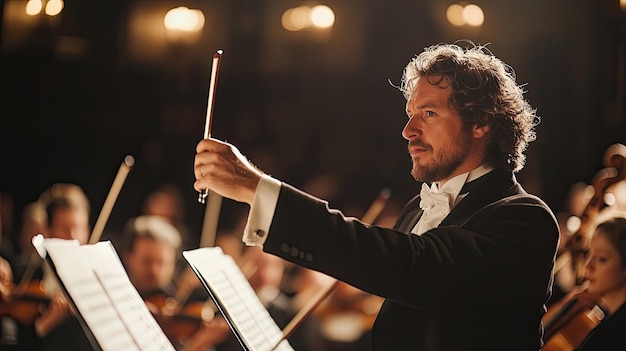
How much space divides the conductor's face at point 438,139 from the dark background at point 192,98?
187 inches

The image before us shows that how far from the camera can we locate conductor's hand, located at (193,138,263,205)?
1.43 m

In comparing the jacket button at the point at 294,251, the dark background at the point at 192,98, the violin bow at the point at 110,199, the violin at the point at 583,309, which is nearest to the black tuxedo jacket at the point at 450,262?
the jacket button at the point at 294,251

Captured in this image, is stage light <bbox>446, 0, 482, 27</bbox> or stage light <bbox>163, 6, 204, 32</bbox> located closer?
stage light <bbox>446, 0, 482, 27</bbox>

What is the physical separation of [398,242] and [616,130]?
426cm

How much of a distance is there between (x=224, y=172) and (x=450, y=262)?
1.37ft

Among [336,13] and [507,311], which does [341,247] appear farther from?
[336,13]

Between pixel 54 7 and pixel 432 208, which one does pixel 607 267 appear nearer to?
pixel 432 208

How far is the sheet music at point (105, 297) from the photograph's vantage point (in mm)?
1384

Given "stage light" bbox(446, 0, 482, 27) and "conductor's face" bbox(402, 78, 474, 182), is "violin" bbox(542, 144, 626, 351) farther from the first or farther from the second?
"stage light" bbox(446, 0, 482, 27)

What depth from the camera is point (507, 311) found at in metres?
1.58

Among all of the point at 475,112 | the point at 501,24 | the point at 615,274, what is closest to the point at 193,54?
the point at 501,24

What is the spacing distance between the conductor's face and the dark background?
4.75 metres

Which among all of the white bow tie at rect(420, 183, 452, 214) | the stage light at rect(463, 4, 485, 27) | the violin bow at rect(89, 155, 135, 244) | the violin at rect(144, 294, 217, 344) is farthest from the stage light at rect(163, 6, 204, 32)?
the white bow tie at rect(420, 183, 452, 214)

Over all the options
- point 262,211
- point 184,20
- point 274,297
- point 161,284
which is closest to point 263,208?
point 262,211
